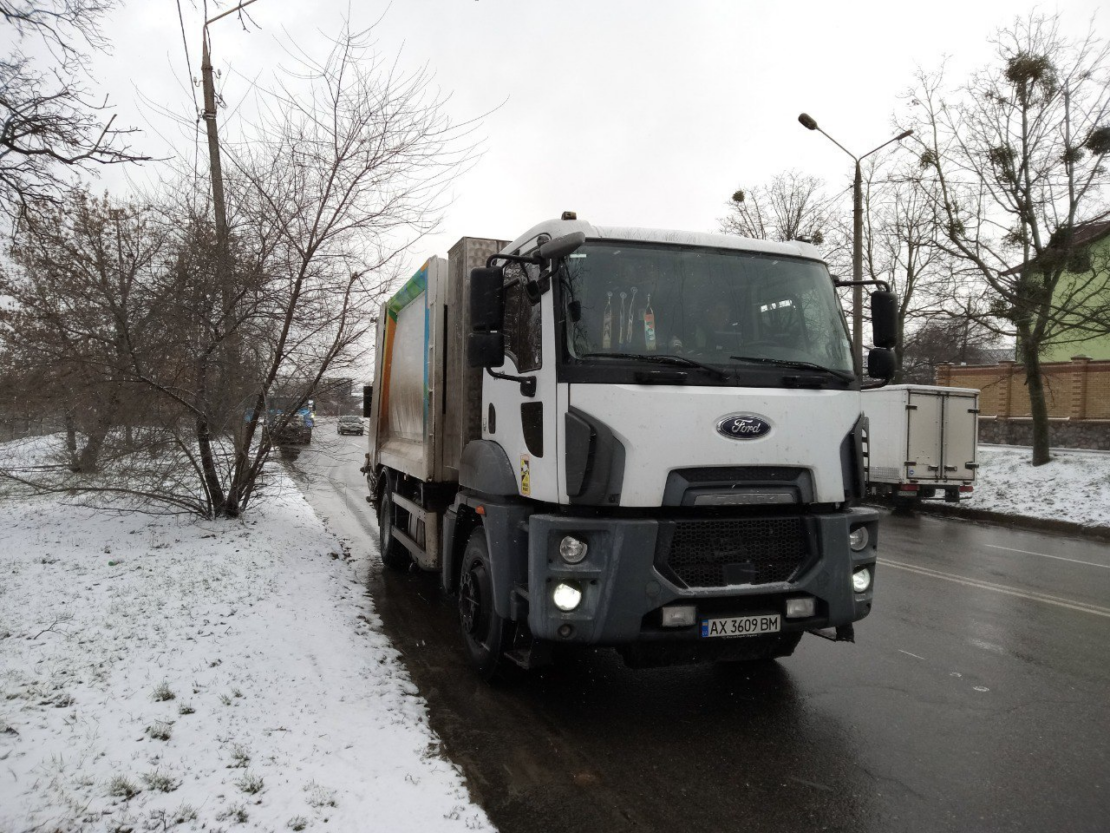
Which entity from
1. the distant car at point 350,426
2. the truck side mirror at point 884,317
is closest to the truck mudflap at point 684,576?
the truck side mirror at point 884,317

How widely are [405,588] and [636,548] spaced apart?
453 cm

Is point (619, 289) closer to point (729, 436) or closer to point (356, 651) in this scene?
point (729, 436)

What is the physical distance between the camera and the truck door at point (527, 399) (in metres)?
4.11

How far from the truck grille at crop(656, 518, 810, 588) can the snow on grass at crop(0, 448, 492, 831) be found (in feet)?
4.95

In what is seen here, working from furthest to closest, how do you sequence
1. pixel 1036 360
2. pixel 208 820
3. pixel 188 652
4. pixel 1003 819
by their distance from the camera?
pixel 1036 360
pixel 188 652
pixel 1003 819
pixel 208 820

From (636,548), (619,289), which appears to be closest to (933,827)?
(636,548)

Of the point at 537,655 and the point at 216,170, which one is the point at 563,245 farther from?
the point at 216,170

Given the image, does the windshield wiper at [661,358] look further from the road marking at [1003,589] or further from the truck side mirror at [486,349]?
the road marking at [1003,589]

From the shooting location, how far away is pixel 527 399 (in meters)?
4.41

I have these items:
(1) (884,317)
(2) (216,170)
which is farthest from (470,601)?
(2) (216,170)

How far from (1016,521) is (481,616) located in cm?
1395

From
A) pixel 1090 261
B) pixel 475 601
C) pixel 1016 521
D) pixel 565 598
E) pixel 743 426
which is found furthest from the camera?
pixel 1090 261

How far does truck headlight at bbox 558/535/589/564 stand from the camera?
388cm

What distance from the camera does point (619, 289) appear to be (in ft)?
13.7
